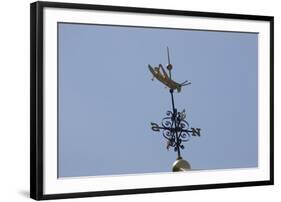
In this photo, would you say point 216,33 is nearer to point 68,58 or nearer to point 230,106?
point 230,106

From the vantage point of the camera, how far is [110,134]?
2.37m

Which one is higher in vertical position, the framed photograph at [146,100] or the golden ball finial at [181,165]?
the framed photograph at [146,100]

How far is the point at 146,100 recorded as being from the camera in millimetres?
2443

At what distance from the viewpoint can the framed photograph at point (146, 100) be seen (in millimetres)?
2262

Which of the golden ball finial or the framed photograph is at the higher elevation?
the framed photograph

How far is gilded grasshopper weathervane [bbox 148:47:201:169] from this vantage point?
2.46 meters

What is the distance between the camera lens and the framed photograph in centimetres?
226

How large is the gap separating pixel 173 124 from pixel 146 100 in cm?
13

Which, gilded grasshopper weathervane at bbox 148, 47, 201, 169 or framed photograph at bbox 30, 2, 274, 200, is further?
gilded grasshopper weathervane at bbox 148, 47, 201, 169

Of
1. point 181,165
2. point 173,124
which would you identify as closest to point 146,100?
point 173,124

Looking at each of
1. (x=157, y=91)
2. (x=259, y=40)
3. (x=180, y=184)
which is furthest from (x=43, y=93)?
(x=259, y=40)

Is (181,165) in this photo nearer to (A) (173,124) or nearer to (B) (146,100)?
(A) (173,124)

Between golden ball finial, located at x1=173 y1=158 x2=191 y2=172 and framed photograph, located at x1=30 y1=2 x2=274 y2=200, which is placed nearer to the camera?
framed photograph, located at x1=30 y1=2 x2=274 y2=200

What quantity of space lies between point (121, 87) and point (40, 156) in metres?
0.36
